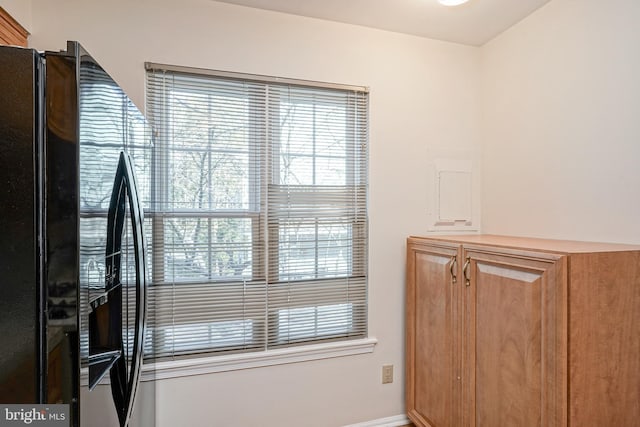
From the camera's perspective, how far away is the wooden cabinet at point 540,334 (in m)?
1.25

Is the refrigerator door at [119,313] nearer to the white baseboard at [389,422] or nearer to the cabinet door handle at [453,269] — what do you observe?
the cabinet door handle at [453,269]

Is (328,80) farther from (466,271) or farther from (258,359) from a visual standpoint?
(258,359)

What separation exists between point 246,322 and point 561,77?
211cm

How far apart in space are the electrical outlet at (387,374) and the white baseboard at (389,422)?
8.9 inches

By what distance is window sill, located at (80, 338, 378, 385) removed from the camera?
71.6 inches

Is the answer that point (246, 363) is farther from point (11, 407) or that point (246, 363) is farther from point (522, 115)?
point (522, 115)

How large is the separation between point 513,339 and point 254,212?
1.37m

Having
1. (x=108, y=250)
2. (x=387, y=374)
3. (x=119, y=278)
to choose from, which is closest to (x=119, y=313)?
(x=119, y=278)

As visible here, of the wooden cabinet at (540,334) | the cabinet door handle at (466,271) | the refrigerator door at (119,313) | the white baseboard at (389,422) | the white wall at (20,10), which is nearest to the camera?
the refrigerator door at (119,313)

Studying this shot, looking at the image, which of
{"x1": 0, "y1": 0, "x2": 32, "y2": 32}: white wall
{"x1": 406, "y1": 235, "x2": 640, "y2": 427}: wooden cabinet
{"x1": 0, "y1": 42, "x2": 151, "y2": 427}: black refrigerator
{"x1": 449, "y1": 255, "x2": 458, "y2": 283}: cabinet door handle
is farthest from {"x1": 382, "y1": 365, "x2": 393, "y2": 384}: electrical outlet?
{"x1": 0, "y1": 0, "x2": 32, "y2": 32}: white wall

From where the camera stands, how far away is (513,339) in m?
1.45

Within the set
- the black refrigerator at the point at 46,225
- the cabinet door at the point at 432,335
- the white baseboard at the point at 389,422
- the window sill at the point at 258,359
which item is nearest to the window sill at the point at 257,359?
the window sill at the point at 258,359

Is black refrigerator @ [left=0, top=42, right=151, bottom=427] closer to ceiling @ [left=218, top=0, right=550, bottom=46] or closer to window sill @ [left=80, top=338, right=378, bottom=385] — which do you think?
window sill @ [left=80, top=338, right=378, bottom=385]

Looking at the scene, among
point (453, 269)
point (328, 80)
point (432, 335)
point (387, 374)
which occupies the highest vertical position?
point (328, 80)
